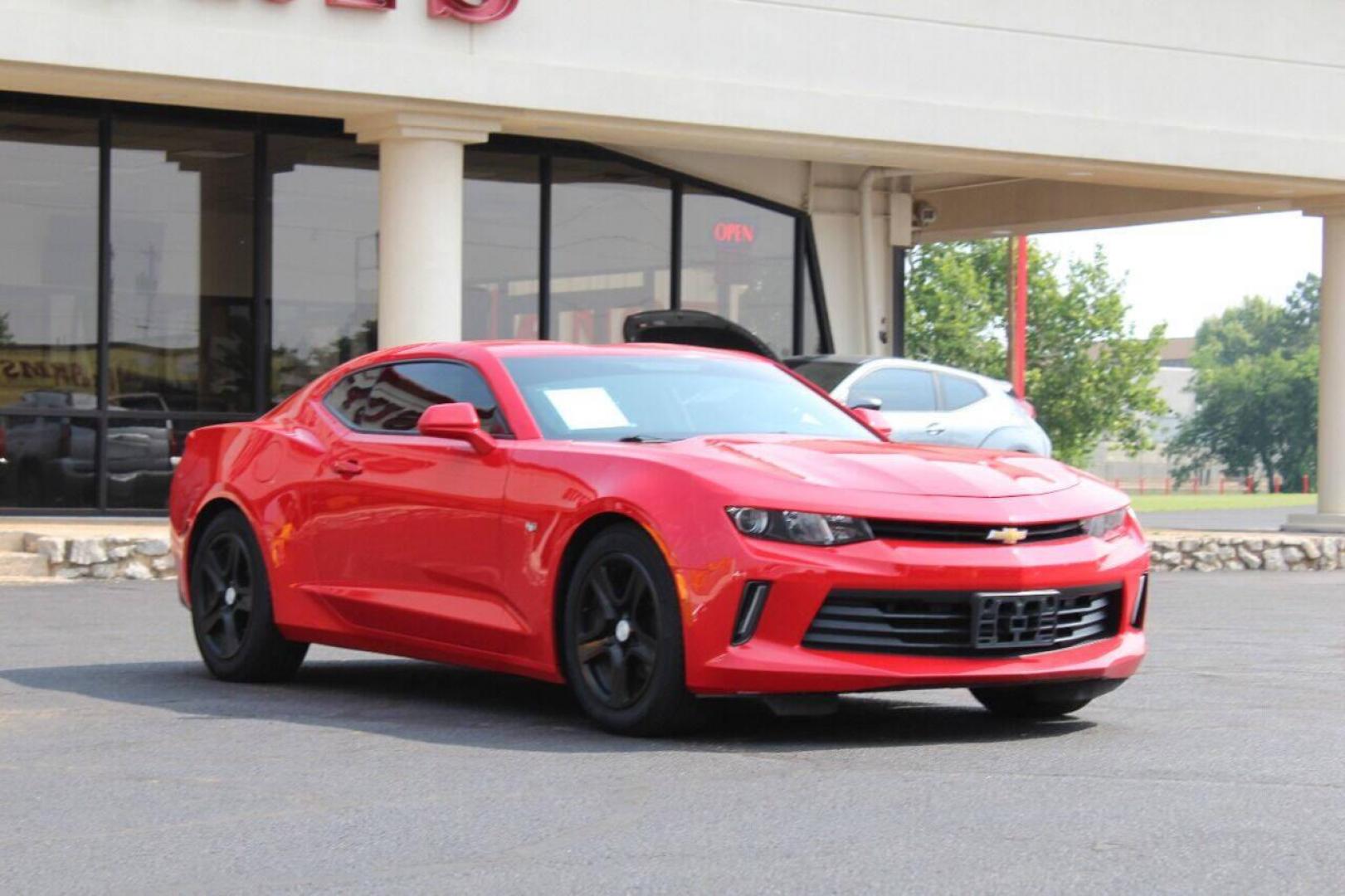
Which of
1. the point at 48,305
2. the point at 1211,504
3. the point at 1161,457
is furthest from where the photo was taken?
the point at 1161,457

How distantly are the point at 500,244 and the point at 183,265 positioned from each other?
10.9 feet

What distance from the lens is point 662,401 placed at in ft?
27.2

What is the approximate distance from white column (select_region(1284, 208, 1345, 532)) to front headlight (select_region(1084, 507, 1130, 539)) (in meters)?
17.7

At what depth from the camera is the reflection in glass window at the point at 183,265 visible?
69.3 ft

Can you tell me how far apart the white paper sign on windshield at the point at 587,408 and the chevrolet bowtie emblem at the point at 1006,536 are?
151 centimetres

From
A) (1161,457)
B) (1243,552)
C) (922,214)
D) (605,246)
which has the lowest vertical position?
(1161,457)

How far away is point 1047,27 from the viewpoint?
22.4 m

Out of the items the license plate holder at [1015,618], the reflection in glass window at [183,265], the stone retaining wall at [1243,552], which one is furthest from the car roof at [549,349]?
the reflection in glass window at [183,265]

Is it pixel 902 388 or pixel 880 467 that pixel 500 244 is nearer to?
pixel 902 388

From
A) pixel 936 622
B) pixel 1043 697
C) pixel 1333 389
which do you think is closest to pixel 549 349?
pixel 936 622

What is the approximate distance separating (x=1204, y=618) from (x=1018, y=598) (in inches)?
282

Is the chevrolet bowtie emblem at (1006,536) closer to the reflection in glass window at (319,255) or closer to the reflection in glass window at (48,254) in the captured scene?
the reflection in glass window at (48,254)

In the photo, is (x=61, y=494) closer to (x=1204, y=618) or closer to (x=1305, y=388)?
(x=1204, y=618)

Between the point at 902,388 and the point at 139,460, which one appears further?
the point at 139,460
